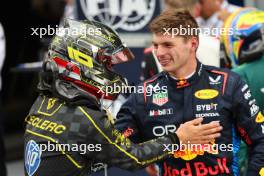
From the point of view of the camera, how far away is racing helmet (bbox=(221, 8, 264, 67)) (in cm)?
421

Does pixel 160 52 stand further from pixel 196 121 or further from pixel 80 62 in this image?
pixel 80 62

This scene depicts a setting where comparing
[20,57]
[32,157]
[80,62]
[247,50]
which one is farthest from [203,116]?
[20,57]

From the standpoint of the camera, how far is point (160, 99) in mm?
3342

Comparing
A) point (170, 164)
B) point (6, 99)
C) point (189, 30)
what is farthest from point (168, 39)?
point (6, 99)

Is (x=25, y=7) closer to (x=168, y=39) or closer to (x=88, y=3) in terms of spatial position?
(x=88, y=3)

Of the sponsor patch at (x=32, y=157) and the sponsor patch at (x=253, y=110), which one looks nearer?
the sponsor patch at (x=32, y=157)

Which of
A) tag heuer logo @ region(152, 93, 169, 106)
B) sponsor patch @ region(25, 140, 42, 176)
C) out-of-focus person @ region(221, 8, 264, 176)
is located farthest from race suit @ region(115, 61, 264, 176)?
out-of-focus person @ region(221, 8, 264, 176)

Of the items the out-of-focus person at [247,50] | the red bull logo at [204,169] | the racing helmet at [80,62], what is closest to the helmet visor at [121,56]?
the racing helmet at [80,62]

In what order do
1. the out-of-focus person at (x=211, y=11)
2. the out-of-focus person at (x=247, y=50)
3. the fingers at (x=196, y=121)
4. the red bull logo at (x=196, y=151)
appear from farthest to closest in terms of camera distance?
the out-of-focus person at (x=211, y=11) < the out-of-focus person at (x=247, y=50) < the red bull logo at (x=196, y=151) < the fingers at (x=196, y=121)

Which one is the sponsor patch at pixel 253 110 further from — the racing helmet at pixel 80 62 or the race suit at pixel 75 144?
the racing helmet at pixel 80 62

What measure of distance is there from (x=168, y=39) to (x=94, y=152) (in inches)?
30.9

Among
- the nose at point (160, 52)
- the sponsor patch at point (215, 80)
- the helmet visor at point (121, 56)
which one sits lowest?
the sponsor patch at point (215, 80)

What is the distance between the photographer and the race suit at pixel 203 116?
322 centimetres

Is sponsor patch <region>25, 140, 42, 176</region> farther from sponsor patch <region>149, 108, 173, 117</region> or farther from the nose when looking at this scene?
the nose
